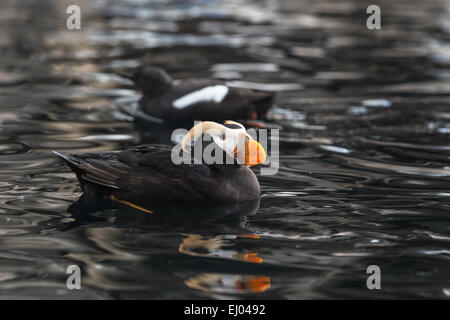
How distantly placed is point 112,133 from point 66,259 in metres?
3.47

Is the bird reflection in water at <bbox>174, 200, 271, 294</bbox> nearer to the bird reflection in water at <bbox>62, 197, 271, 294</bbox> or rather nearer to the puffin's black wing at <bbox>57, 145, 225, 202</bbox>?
the bird reflection in water at <bbox>62, 197, 271, 294</bbox>

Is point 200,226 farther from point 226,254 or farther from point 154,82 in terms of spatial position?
point 154,82

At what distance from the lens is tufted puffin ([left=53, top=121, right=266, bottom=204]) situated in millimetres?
5520

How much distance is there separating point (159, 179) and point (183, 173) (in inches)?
7.5

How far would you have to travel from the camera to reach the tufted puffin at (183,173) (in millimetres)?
5520

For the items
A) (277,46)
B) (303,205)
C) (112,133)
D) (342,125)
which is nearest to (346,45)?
(277,46)

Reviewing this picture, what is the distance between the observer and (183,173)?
553 centimetres

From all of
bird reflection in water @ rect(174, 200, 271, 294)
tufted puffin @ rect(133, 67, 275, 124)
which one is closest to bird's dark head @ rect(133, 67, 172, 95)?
tufted puffin @ rect(133, 67, 275, 124)

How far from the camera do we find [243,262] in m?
4.53

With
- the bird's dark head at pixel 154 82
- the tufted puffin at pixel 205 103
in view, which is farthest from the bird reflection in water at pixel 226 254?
the bird's dark head at pixel 154 82

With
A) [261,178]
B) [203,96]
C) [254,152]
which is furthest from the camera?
[203,96]

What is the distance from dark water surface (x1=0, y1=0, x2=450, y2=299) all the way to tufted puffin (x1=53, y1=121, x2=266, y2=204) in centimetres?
16

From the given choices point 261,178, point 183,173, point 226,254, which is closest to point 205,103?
point 261,178

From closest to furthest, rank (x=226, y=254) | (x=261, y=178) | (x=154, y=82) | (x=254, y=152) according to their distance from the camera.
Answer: (x=226, y=254) < (x=254, y=152) < (x=261, y=178) < (x=154, y=82)
